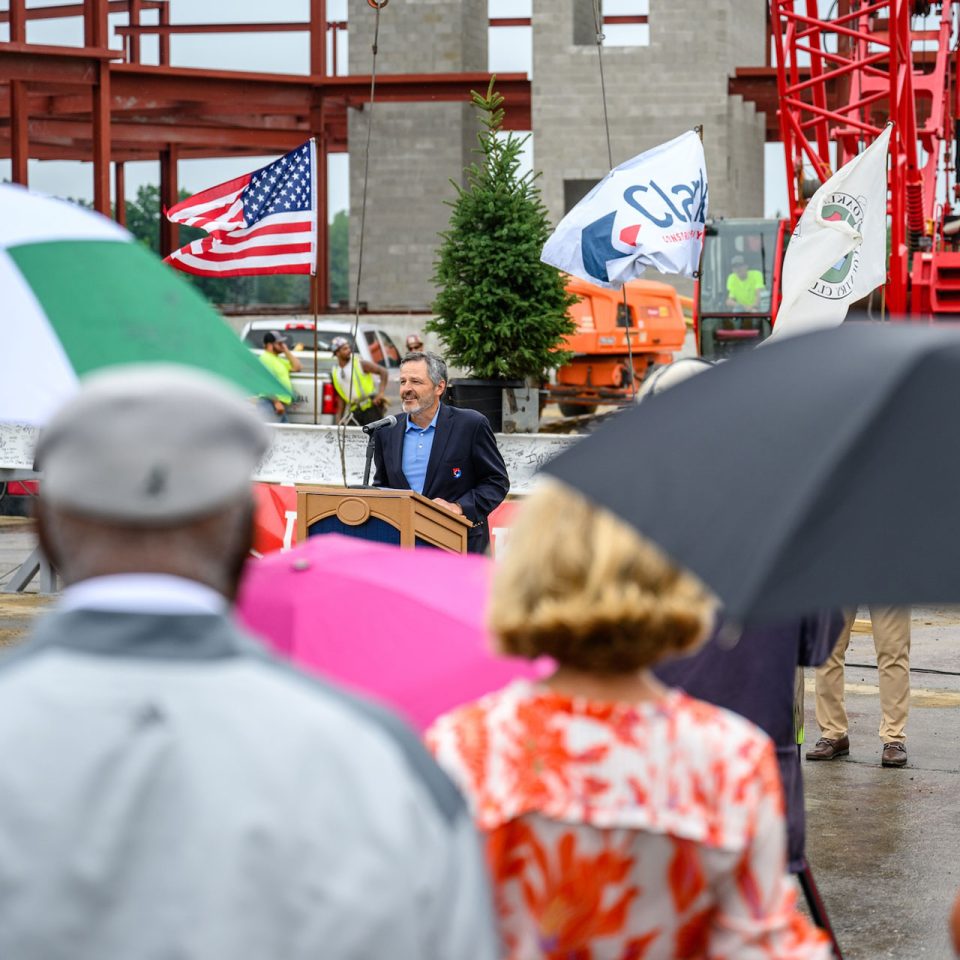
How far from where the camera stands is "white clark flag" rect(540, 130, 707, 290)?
1277 cm

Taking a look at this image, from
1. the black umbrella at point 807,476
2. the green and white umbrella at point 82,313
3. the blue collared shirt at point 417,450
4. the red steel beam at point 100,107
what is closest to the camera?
the black umbrella at point 807,476

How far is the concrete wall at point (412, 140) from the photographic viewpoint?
130 ft

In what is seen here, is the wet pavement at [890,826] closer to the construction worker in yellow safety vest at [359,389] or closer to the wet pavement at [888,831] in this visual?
the wet pavement at [888,831]

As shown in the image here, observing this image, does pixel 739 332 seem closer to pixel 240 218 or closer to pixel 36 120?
pixel 240 218

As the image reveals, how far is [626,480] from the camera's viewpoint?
226 centimetres

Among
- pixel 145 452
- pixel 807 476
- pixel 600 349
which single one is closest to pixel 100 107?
pixel 600 349

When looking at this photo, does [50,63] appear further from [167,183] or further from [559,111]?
[559,111]

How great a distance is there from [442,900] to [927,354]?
3.48 ft

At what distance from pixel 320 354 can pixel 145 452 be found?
88.7ft

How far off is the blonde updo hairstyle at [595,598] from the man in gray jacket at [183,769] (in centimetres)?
41

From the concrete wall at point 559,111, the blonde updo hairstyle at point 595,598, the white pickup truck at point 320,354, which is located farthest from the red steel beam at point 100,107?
the blonde updo hairstyle at point 595,598

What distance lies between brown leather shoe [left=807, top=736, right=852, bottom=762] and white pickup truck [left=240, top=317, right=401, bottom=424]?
17.5 metres

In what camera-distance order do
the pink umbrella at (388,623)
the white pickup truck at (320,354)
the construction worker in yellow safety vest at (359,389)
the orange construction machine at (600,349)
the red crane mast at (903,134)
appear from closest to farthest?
the pink umbrella at (388,623) < the red crane mast at (903,134) < the construction worker in yellow safety vest at (359,389) < the white pickup truck at (320,354) < the orange construction machine at (600,349)

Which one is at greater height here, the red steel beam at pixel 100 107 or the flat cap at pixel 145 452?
the red steel beam at pixel 100 107
